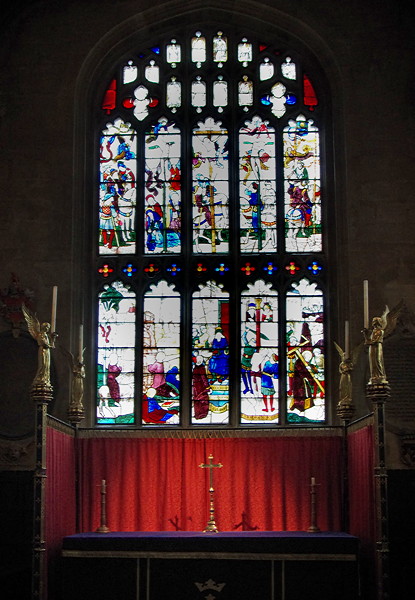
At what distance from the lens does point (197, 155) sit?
15258 millimetres

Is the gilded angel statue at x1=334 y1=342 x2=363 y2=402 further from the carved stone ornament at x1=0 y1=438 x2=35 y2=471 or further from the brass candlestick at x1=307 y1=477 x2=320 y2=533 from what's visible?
the carved stone ornament at x1=0 y1=438 x2=35 y2=471

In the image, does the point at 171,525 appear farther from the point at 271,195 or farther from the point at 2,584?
the point at 271,195

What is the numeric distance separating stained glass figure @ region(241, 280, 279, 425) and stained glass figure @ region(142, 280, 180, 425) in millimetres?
929

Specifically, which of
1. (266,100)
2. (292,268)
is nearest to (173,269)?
(292,268)

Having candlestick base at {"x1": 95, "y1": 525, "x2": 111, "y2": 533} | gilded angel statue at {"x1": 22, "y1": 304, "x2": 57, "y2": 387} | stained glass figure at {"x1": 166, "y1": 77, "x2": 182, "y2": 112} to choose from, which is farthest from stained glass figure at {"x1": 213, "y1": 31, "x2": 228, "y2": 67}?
candlestick base at {"x1": 95, "y1": 525, "x2": 111, "y2": 533}

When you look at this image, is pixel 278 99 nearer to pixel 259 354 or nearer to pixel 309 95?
pixel 309 95

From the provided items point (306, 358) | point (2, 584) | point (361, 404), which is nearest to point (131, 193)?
point (306, 358)

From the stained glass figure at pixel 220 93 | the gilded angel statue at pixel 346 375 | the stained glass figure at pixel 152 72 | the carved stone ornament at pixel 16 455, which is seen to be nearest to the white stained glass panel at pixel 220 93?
the stained glass figure at pixel 220 93

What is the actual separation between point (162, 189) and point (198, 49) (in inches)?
91.9

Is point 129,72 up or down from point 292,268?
up

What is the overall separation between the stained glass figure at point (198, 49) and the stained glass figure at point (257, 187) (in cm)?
124

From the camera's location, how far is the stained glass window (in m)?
14.3

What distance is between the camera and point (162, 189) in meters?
15.1

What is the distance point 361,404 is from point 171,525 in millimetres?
2963
